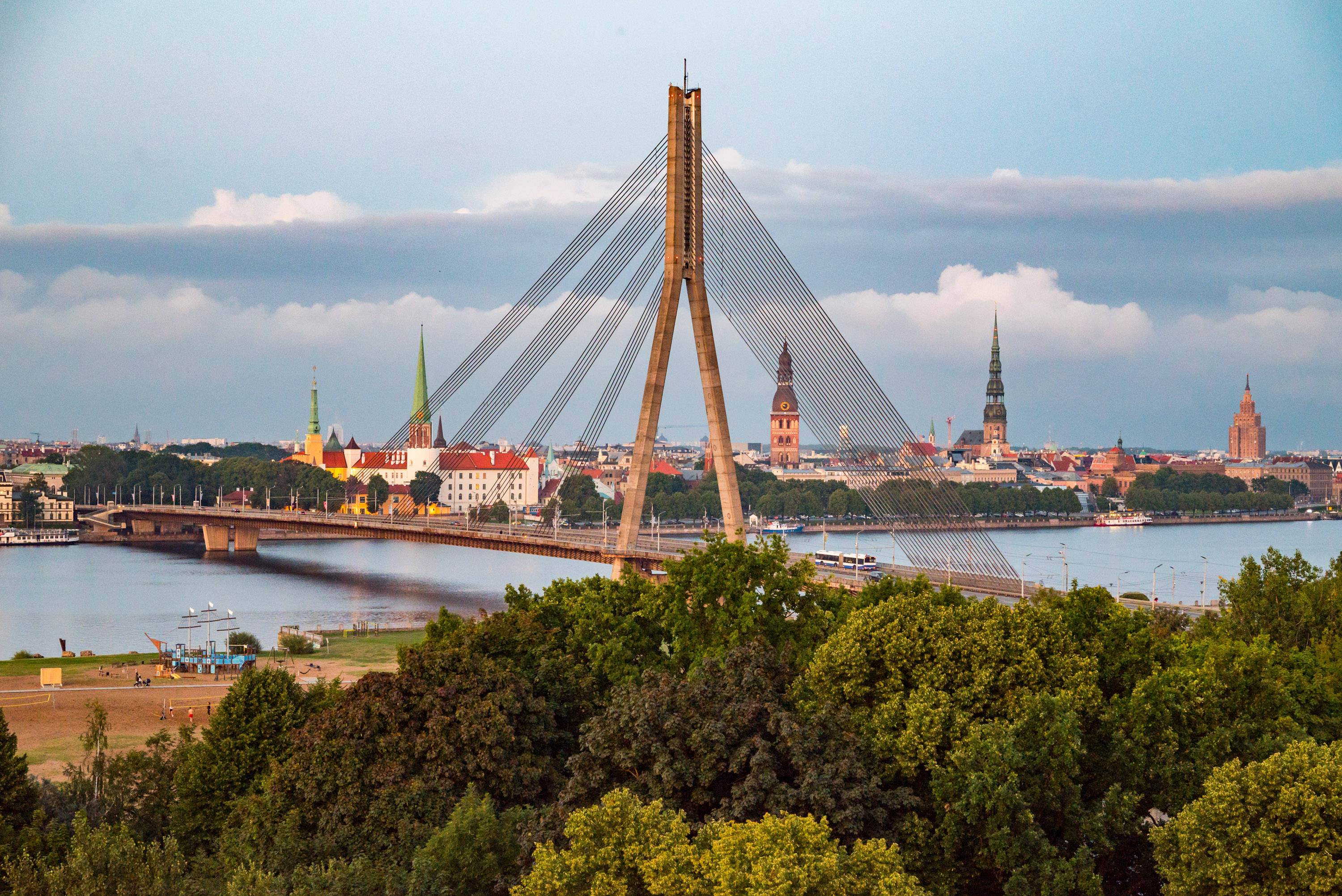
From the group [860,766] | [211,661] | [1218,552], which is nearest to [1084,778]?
[860,766]

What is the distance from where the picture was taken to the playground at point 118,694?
1593 cm

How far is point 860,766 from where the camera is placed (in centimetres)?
898

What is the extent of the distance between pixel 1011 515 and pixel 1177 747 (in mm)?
69848

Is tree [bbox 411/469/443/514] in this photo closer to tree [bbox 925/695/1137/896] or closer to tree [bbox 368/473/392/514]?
tree [bbox 368/473/392/514]

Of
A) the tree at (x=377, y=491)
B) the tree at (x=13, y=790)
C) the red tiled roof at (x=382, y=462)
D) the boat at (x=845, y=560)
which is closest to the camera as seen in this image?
the tree at (x=13, y=790)

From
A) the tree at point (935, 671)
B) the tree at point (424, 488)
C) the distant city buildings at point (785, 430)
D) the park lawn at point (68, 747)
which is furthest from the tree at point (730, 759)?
the distant city buildings at point (785, 430)

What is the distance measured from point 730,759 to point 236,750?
522cm

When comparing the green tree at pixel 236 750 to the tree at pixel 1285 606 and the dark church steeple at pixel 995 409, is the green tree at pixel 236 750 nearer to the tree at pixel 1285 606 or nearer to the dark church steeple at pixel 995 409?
the tree at pixel 1285 606

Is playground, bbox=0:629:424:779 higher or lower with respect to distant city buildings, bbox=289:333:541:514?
lower

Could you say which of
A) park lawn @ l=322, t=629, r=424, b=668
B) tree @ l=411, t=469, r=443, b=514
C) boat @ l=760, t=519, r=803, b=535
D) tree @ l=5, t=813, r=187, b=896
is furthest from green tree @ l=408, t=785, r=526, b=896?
boat @ l=760, t=519, r=803, b=535

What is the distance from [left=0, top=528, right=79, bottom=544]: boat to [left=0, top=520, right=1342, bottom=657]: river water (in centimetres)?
112

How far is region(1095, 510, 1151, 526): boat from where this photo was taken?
7669 cm

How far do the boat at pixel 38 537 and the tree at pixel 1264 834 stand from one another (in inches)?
2335

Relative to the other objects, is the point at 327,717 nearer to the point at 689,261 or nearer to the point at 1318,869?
the point at 1318,869
